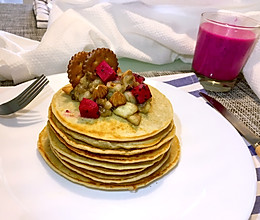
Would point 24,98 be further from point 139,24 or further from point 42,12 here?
point 42,12

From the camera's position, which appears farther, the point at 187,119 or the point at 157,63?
the point at 157,63

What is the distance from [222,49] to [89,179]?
1514mm

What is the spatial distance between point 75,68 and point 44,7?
2.43 m

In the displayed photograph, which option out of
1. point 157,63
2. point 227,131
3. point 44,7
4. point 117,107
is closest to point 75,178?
point 117,107

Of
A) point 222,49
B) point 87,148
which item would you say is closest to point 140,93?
point 87,148

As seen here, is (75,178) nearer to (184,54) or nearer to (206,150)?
(206,150)

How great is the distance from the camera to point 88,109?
1320 mm

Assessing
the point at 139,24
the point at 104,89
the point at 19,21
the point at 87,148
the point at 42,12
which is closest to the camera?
the point at 87,148

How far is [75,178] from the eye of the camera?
134 cm

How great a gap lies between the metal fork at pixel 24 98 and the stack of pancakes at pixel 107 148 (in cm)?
28

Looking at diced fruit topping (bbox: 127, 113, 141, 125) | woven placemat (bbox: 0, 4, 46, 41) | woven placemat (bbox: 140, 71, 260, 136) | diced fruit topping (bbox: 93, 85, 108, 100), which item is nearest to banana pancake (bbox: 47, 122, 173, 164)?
diced fruit topping (bbox: 127, 113, 141, 125)

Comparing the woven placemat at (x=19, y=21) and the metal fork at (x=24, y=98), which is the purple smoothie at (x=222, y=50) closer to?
the metal fork at (x=24, y=98)

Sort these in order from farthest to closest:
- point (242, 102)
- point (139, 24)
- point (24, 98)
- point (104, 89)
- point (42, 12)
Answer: point (42, 12), point (139, 24), point (242, 102), point (24, 98), point (104, 89)

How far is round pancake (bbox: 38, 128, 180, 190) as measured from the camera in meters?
1.32
